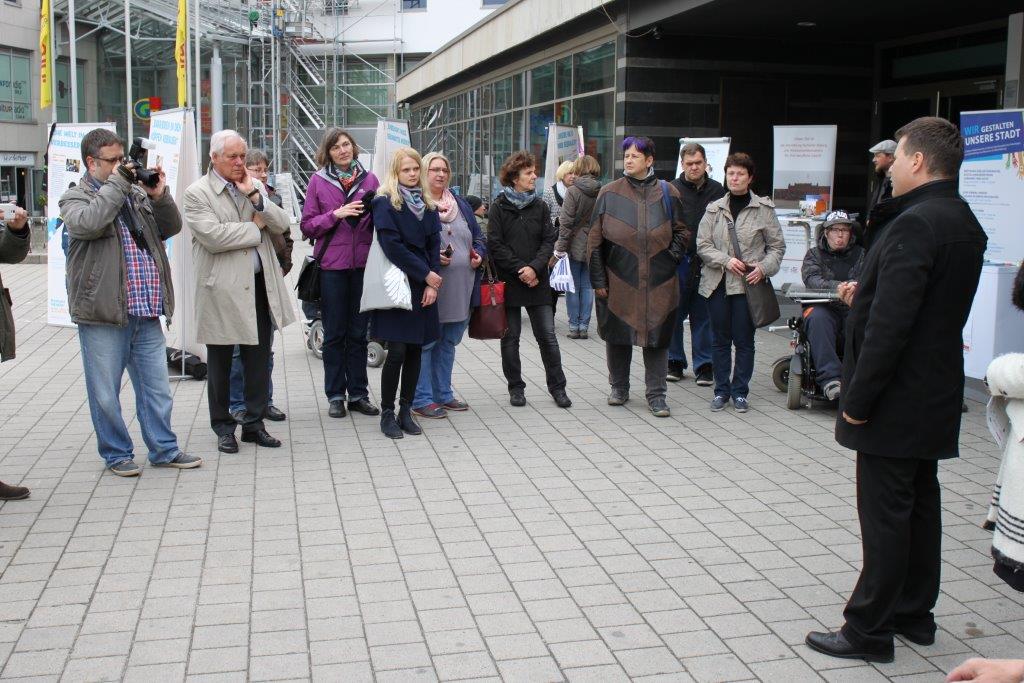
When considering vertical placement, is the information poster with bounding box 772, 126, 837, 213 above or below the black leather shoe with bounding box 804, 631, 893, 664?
above

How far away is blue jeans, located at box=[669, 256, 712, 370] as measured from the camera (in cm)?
909

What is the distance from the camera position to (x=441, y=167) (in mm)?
7496

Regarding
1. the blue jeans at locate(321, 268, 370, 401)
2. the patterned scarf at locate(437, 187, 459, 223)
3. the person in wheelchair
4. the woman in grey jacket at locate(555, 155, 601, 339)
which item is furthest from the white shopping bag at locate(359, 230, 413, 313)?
the person in wheelchair

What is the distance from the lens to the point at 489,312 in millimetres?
7996

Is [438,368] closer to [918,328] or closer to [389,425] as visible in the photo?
[389,425]

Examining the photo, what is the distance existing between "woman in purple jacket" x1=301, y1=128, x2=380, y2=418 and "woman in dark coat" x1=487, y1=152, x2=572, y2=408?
98 cm

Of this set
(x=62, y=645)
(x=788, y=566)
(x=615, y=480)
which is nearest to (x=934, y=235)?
(x=788, y=566)

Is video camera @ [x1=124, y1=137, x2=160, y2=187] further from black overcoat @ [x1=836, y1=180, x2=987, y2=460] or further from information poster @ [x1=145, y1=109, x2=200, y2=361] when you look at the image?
black overcoat @ [x1=836, y1=180, x2=987, y2=460]

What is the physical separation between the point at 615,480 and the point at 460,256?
219cm

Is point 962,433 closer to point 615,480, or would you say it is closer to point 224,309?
point 615,480

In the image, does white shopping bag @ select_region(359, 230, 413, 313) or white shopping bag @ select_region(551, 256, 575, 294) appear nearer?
white shopping bag @ select_region(359, 230, 413, 313)

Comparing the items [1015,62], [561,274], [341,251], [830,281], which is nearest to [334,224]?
[341,251]

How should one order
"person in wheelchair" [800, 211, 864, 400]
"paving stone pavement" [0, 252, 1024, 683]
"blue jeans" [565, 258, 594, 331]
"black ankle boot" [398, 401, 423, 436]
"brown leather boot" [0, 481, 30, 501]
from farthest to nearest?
"blue jeans" [565, 258, 594, 331] < "person in wheelchair" [800, 211, 864, 400] < "black ankle boot" [398, 401, 423, 436] < "brown leather boot" [0, 481, 30, 501] < "paving stone pavement" [0, 252, 1024, 683]

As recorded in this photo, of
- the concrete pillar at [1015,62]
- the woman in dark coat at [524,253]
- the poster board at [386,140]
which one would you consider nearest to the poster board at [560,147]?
the poster board at [386,140]
